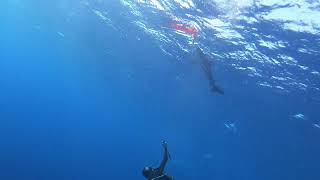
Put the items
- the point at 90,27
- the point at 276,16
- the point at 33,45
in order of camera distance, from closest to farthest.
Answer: the point at 276,16
the point at 90,27
the point at 33,45

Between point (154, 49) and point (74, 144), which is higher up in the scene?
point (154, 49)

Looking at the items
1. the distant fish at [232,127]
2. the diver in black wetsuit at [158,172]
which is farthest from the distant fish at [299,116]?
the diver in black wetsuit at [158,172]

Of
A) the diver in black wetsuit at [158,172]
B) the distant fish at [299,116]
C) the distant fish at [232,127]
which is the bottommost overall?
the distant fish at [232,127]

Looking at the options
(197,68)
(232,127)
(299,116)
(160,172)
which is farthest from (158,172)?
(232,127)

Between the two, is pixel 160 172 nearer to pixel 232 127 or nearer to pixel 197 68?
pixel 197 68

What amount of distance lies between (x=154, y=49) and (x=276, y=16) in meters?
→ 13.9

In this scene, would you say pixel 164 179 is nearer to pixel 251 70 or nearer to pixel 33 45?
pixel 251 70

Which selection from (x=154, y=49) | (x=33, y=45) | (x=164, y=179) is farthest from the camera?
(x=33, y=45)

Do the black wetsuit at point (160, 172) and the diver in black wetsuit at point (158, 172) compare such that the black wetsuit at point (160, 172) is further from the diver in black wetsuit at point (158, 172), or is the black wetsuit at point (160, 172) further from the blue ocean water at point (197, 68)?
the blue ocean water at point (197, 68)

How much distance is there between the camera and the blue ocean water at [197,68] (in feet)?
59.0

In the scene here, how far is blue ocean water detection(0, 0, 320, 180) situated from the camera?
18.0m

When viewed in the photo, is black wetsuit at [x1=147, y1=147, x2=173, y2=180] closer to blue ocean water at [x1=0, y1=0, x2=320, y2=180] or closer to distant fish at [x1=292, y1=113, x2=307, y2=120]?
blue ocean water at [x1=0, y1=0, x2=320, y2=180]

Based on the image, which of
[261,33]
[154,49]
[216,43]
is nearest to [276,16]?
[261,33]

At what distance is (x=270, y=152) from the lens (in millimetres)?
34938
